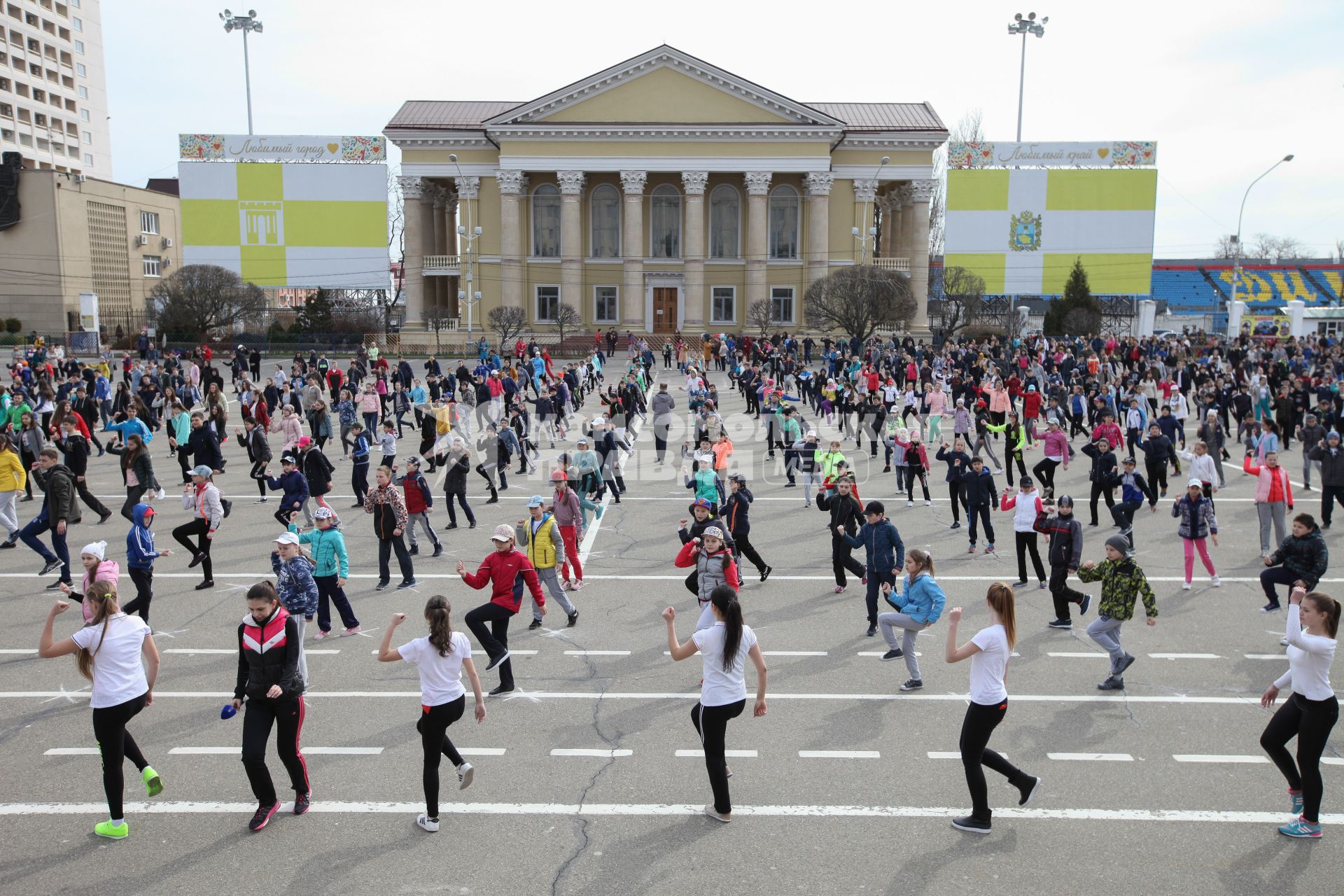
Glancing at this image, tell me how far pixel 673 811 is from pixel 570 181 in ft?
177

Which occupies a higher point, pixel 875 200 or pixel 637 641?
pixel 875 200

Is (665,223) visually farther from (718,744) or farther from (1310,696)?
(1310,696)

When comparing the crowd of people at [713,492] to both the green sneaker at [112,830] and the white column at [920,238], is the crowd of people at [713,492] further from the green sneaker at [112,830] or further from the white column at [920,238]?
the white column at [920,238]

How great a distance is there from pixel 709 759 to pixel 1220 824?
11.2 ft

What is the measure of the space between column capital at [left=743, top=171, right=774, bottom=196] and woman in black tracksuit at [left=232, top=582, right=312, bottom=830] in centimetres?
5352

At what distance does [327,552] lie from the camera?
34.0 ft

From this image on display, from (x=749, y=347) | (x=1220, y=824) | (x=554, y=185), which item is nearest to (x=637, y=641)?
(x=1220, y=824)

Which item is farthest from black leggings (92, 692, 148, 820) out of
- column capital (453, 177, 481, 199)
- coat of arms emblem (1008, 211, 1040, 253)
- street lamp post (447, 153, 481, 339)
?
coat of arms emblem (1008, 211, 1040, 253)

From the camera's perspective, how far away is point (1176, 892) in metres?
5.92

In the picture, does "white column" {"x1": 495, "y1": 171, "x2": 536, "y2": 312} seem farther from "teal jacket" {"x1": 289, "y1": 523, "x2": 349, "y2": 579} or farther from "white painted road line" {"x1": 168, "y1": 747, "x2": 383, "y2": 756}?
"white painted road line" {"x1": 168, "y1": 747, "x2": 383, "y2": 756}

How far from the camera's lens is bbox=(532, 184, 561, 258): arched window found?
200 feet

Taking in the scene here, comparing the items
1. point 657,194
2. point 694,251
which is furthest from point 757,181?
point 657,194

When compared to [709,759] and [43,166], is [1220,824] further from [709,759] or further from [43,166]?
[43,166]

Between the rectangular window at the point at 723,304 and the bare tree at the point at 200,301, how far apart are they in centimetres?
2628
